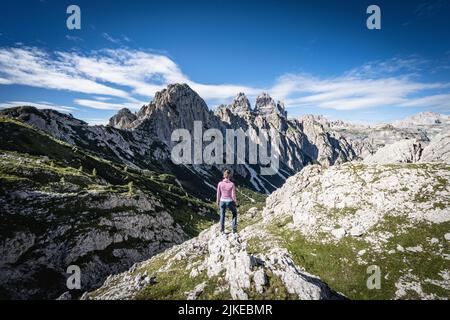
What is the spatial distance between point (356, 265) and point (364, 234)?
7.16 meters

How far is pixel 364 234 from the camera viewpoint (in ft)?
162

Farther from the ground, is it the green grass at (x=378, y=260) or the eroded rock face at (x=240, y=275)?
the eroded rock face at (x=240, y=275)

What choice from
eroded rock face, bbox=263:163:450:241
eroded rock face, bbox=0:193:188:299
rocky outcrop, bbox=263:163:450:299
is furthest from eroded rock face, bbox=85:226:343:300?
eroded rock face, bbox=0:193:188:299

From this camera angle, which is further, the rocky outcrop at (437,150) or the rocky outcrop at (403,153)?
the rocky outcrop at (403,153)

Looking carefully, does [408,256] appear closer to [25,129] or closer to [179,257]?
[179,257]

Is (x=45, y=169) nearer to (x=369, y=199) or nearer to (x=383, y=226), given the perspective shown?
(x=369, y=199)

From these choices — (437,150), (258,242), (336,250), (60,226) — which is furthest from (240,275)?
(437,150)

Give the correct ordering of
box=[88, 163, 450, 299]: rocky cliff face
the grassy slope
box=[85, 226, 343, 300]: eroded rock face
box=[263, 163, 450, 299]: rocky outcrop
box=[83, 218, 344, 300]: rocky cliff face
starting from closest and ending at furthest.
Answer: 1. box=[83, 218, 344, 300]: rocky cliff face
2. box=[85, 226, 343, 300]: eroded rock face
3. box=[88, 163, 450, 299]: rocky cliff face
4. box=[263, 163, 450, 299]: rocky outcrop
5. the grassy slope

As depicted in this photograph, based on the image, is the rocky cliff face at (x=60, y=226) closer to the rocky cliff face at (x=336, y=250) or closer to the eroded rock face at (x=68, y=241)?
the eroded rock face at (x=68, y=241)

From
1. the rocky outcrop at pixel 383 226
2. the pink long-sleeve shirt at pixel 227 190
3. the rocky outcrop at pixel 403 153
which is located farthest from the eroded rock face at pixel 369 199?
the pink long-sleeve shirt at pixel 227 190

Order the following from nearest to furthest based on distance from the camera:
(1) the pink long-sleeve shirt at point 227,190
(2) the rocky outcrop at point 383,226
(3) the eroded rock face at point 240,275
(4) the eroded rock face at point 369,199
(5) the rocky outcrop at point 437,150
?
(3) the eroded rock face at point 240,275 → (1) the pink long-sleeve shirt at point 227,190 → (2) the rocky outcrop at point 383,226 → (4) the eroded rock face at point 369,199 → (5) the rocky outcrop at point 437,150

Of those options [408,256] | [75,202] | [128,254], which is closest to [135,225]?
[128,254]

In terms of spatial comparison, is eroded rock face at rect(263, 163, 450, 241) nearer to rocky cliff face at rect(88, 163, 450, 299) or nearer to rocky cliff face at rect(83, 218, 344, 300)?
rocky cliff face at rect(88, 163, 450, 299)

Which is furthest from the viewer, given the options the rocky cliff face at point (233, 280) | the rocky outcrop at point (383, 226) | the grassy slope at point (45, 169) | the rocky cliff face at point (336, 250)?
the grassy slope at point (45, 169)
